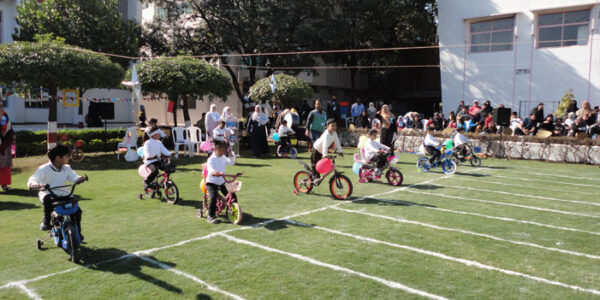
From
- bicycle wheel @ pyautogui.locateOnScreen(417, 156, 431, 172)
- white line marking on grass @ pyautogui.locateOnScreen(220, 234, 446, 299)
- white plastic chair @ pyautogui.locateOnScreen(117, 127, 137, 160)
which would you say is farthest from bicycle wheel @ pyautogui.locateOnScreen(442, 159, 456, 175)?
white plastic chair @ pyautogui.locateOnScreen(117, 127, 137, 160)

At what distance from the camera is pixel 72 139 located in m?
16.7

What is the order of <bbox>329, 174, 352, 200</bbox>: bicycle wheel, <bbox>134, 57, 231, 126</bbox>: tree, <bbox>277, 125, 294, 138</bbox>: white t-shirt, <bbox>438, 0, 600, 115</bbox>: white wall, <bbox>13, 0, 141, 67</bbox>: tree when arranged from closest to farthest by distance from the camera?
<bbox>329, 174, 352, 200</bbox>: bicycle wheel < <bbox>277, 125, 294, 138</bbox>: white t-shirt < <bbox>134, 57, 231, 126</bbox>: tree < <bbox>438, 0, 600, 115</bbox>: white wall < <bbox>13, 0, 141, 67</bbox>: tree

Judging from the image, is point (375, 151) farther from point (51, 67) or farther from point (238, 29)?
point (238, 29)

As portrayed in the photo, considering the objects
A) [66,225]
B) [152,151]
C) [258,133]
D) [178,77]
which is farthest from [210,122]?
[66,225]

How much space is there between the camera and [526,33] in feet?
81.0

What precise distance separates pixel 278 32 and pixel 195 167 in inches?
570

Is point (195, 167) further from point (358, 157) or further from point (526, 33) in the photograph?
point (526, 33)

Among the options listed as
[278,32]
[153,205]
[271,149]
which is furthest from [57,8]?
[153,205]

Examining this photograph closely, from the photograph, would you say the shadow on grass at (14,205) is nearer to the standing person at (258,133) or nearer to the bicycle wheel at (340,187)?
the bicycle wheel at (340,187)

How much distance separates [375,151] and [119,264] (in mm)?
6863

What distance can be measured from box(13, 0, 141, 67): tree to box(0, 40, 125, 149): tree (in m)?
13.7

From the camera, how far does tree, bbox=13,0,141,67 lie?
87.4 ft

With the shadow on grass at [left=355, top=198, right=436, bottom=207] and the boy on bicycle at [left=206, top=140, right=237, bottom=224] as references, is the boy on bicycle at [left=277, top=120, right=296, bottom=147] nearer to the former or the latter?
the shadow on grass at [left=355, top=198, right=436, bottom=207]

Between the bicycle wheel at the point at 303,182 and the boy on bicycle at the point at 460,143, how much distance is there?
6.75 m
